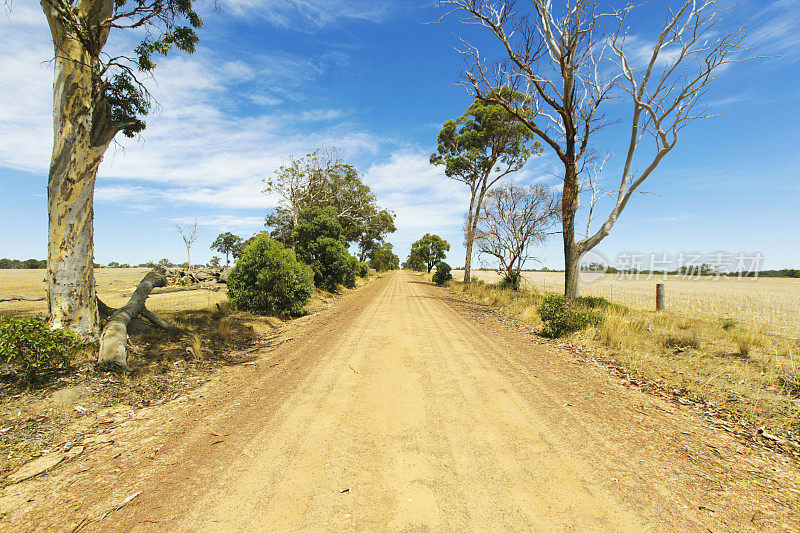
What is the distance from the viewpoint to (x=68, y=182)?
579 cm

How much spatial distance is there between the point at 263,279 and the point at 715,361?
12.6 m

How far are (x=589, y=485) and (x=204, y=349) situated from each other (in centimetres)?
778

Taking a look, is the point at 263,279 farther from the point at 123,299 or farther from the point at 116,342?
the point at 123,299

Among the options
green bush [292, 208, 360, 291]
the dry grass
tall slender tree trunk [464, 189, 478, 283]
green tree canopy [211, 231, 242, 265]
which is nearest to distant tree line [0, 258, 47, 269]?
green tree canopy [211, 231, 242, 265]

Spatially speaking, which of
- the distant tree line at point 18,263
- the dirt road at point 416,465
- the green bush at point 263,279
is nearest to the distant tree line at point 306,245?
the green bush at point 263,279

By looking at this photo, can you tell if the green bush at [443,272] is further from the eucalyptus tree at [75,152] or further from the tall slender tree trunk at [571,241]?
the eucalyptus tree at [75,152]

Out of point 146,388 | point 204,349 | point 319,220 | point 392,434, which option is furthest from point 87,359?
point 319,220

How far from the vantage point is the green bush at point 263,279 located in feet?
39.9

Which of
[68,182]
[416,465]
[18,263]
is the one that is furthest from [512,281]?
[18,263]

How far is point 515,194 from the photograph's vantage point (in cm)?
2256

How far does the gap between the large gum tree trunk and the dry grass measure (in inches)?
407

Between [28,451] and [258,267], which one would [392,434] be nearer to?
[28,451]

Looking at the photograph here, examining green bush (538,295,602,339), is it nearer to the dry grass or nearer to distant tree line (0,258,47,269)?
the dry grass

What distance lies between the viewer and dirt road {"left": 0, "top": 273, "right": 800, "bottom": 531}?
2559 mm
